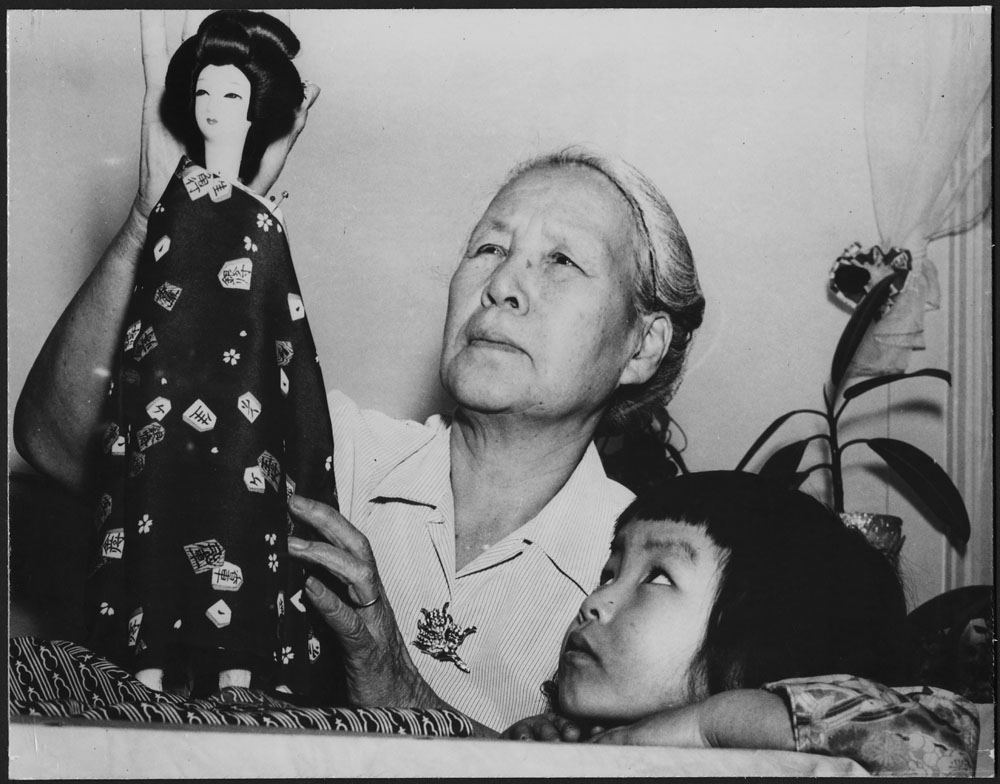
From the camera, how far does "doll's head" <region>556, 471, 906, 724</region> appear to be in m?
1.86

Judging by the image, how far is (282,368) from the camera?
76.2 inches

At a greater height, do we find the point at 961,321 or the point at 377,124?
the point at 377,124

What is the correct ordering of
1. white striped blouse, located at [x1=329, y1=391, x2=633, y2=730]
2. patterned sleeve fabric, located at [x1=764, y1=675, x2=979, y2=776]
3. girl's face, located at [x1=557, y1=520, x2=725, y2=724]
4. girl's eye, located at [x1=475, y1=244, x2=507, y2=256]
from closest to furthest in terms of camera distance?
patterned sleeve fabric, located at [x1=764, y1=675, x2=979, y2=776]
girl's face, located at [x1=557, y1=520, x2=725, y2=724]
white striped blouse, located at [x1=329, y1=391, x2=633, y2=730]
girl's eye, located at [x1=475, y1=244, x2=507, y2=256]

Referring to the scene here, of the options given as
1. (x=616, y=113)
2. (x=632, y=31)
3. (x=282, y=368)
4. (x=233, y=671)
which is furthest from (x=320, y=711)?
(x=632, y=31)

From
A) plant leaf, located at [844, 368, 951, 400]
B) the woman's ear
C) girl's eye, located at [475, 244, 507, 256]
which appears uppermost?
girl's eye, located at [475, 244, 507, 256]

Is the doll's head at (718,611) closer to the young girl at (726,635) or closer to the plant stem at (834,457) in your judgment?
the young girl at (726,635)

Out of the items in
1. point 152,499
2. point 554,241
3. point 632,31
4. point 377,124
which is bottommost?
point 152,499

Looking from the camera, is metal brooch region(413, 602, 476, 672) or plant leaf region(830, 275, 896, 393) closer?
metal brooch region(413, 602, 476, 672)

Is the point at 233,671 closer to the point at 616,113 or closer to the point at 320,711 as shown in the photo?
the point at 320,711

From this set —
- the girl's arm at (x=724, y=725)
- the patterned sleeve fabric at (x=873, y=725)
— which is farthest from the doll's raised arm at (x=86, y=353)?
the patterned sleeve fabric at (x=873, y=725)

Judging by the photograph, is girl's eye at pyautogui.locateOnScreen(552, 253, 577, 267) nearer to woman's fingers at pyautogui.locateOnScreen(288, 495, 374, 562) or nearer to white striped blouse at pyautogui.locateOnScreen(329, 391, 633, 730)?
white striped blouse at pyautogui.locateOnScreen(329, 391, 633, 730)

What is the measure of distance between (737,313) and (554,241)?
358mm

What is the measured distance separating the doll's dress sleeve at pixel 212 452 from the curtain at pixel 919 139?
1.03 metres

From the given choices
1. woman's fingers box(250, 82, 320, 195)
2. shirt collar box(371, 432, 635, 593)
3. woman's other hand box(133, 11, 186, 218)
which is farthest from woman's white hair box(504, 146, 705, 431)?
woman's other hand box(133, 11, 186, 218)
